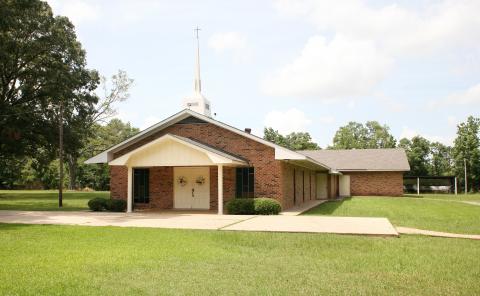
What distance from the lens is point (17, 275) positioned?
7355 mm

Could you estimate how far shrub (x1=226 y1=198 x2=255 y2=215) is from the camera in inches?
771

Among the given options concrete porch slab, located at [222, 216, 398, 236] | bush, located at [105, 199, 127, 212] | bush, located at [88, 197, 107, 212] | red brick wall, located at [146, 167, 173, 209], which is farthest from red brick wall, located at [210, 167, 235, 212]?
concrete porch slab, located at [222, 216, 398, 236]

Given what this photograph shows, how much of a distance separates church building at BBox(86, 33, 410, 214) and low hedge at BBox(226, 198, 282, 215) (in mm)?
575

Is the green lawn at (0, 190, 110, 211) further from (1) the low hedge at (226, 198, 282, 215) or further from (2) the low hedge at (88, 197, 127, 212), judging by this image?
(1) the low hedge at (226, 198, 282, 215)

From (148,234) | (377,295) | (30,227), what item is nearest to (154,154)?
(30,227)

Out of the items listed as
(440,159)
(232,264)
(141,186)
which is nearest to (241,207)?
(141,186)

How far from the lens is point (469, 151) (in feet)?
197

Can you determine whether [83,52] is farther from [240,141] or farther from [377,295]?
[377,295]

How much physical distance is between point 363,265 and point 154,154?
1370 centimetres

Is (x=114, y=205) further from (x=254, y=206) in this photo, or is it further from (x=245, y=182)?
(x=254, y=206)

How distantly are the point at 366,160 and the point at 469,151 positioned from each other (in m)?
23.7

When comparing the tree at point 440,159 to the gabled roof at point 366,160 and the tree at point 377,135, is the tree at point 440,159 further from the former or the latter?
the gabled roof at point 366,160

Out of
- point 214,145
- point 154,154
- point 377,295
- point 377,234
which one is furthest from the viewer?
point 214,145

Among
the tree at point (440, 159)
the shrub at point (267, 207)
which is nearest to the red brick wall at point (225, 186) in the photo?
the shrub at point (267, 207)
